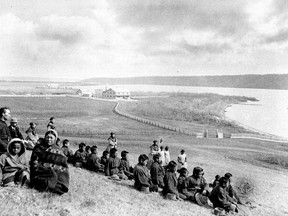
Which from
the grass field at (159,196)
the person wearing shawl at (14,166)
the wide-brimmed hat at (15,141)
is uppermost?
the wide-brimmed hat at (15,141)

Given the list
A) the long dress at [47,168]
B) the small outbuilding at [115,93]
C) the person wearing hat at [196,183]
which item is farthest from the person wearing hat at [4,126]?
the small outbuilding at [115,93]

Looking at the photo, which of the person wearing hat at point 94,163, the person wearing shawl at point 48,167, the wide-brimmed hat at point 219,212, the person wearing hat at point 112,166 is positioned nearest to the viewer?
the person wearing shawl at point 48,167

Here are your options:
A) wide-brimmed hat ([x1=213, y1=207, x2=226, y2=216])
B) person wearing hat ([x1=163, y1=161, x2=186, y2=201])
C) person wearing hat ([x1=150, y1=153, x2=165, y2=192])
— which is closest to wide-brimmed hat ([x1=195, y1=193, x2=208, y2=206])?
person wearing hat ([x1=163, y1=161, x2=186, y2=201])

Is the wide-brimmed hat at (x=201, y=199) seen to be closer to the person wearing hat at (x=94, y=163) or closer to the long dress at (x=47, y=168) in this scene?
the person wearing hat at (x=94, y=163)

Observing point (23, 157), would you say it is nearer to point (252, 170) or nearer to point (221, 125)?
point (252, 170)

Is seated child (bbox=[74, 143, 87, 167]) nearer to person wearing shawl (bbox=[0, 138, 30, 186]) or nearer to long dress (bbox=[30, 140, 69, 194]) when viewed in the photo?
person wearing shawl (bbox=[0, 138, 30, 186])

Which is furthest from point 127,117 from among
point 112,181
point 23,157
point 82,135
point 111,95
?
point 111,95
